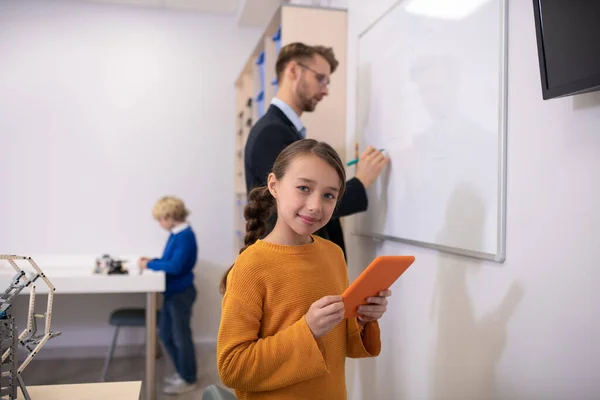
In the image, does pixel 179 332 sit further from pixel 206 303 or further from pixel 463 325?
pixel 463 325

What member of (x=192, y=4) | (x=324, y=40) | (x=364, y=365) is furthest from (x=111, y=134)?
(x=364, y=365)

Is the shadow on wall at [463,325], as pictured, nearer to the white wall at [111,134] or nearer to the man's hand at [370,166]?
the man's hand at [370,166]

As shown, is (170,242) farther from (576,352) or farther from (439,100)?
(576,352)

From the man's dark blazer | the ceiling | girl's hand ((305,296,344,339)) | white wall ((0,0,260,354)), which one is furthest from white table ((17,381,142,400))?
the ceiling

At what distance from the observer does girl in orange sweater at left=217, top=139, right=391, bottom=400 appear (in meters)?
1.02

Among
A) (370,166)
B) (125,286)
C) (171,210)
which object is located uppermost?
(370,166)

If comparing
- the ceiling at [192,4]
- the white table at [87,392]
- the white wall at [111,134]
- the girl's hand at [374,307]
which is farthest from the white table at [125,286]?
the ceiling at [192,4]

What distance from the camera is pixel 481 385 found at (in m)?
1.39

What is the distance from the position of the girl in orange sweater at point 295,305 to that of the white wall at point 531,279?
324mm

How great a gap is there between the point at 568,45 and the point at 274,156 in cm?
91

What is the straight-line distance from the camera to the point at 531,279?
119 cm

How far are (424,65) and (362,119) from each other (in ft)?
1.97

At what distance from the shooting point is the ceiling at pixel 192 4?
420 cm

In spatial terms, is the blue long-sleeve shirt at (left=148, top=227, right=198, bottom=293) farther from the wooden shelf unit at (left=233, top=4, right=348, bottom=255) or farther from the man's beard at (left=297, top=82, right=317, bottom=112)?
the man's beard at (left=297, top=82, right=317, bottom=112)
